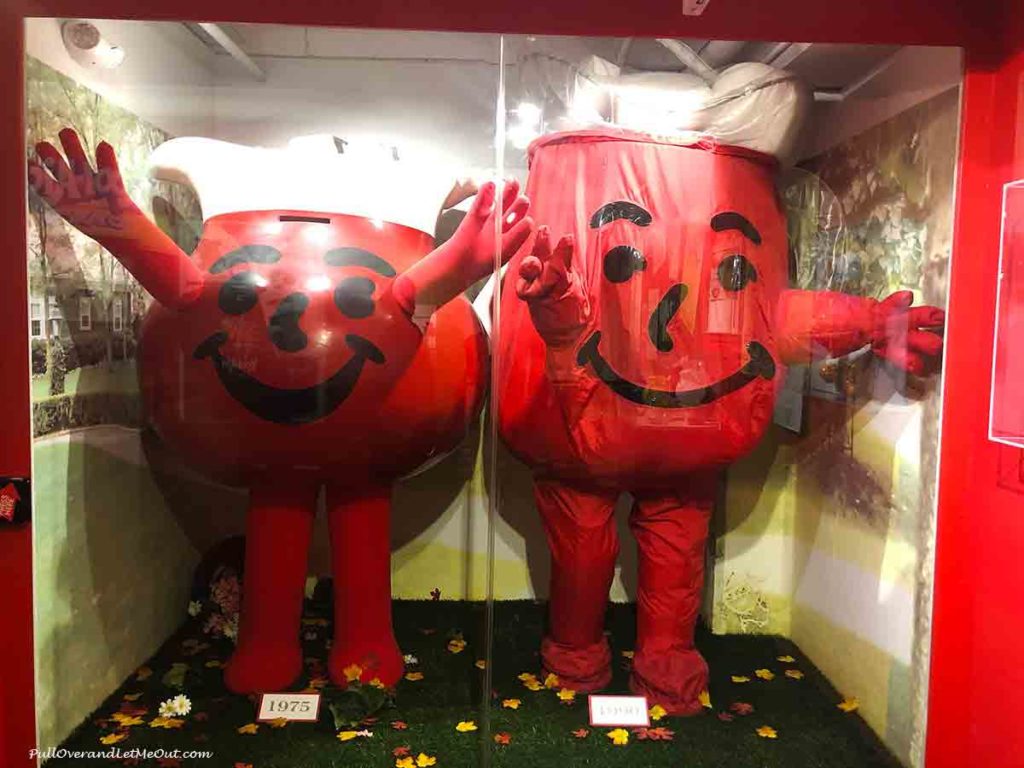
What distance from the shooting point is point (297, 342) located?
1.52m

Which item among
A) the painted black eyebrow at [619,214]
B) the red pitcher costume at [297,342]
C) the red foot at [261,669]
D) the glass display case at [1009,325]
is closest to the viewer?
the glass display case at [1009,325]

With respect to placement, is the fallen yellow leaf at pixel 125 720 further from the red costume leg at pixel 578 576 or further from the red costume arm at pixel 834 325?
the red costume arm at pixel 834 325

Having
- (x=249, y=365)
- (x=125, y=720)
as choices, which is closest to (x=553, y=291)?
(x=249, y=365)

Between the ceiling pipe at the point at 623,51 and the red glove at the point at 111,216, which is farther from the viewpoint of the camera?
the ceiling pipe at the point at 623,51

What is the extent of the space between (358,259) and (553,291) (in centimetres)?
42

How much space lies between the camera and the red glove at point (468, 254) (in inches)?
58.6

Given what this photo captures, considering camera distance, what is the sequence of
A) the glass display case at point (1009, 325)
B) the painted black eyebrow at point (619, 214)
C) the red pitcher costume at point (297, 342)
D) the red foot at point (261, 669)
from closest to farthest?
the glass display case at point (1009, 325)
the red pitcher costume at point (297, 342)
the painted black eyebrow at point (619, 214)
the red foot at point (261, 669)

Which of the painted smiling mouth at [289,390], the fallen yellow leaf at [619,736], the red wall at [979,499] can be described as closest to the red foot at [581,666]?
the fallen yellow leaf at [619,736]

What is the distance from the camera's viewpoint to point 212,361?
5.08 feet

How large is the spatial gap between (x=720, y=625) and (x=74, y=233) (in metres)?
1.81

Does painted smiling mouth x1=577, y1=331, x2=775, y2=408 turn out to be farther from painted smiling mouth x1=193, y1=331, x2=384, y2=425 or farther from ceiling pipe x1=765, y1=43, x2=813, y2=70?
ceiling pipe x1=765, y1=43, x2=813, y2=70

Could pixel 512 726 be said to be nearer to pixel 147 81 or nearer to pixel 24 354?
pixel 24 354

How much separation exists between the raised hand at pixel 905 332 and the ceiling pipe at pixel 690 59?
24.4 inches

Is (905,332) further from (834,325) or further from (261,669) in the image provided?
(261,669)
